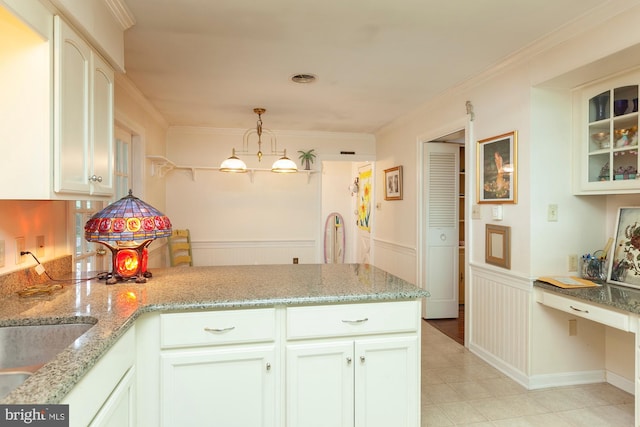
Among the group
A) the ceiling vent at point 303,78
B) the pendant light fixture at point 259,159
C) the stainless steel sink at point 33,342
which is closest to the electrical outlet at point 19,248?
the stainless steel sink at point 33,342

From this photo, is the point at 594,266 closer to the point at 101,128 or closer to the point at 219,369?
the point at 219,369

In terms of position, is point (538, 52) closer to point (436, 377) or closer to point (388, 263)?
point (436, 377)

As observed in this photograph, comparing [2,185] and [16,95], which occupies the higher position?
[16,95]

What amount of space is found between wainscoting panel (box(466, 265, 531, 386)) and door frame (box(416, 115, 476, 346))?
105 mm

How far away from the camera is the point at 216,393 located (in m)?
1.59

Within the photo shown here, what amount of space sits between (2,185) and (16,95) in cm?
35

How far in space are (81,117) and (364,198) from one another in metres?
4.86

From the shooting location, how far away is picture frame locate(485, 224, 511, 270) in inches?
107

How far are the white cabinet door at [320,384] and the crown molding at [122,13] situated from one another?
1915 millimetres

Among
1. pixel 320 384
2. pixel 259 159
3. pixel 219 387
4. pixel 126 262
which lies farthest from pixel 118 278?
pixel 259 159

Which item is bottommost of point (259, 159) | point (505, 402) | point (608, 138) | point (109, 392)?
point (505, 402)

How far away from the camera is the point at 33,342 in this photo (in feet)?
4.49

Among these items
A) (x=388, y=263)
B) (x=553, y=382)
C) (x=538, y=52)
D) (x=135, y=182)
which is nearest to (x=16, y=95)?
(x=135, y=182)

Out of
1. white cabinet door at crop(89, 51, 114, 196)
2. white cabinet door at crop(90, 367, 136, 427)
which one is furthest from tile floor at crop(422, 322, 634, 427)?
white cabinet door at crop(89, 51, 114, 196)
